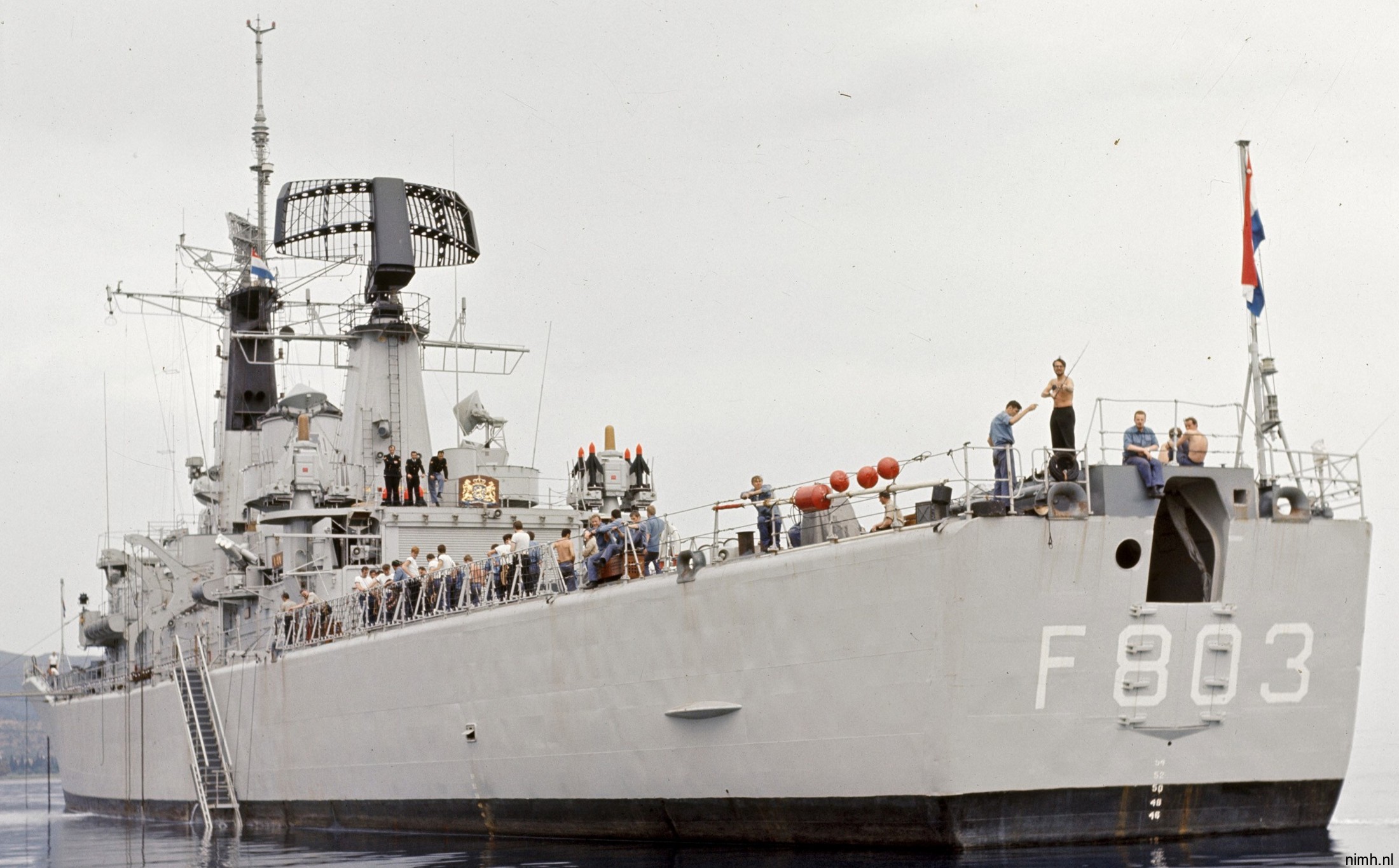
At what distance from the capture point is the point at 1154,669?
653 inches

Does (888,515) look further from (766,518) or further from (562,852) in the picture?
(562,852)

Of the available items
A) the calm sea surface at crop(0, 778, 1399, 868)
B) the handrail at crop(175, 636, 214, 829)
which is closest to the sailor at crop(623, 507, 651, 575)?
the calm sea surface at crop(0, 778, 1399, 868)

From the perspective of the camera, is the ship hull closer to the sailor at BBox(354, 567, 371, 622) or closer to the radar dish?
the sailor at BBox(354, 567, 371, 622)

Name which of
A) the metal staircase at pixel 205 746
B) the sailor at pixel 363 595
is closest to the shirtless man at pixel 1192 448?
the sailor at pixel 363 595

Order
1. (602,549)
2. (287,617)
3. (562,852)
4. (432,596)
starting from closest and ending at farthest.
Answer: (562,852) < (602,549) < (432,596) < (287,617)

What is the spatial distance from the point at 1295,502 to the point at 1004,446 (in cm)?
349

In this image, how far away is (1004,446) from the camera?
16797 millimetres

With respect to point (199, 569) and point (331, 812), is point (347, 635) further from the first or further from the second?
point (199, 569)

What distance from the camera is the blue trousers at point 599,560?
20.2 meters

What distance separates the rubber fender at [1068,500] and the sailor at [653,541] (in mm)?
5431

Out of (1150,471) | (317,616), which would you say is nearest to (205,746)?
(317,616)

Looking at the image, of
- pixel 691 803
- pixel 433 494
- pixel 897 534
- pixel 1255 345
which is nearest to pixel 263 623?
pixel 433 494

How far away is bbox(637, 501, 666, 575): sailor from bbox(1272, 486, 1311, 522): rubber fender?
7.23 meters

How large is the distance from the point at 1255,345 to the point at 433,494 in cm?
1557
